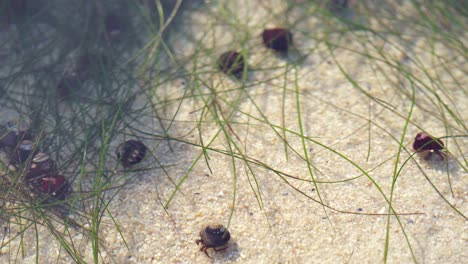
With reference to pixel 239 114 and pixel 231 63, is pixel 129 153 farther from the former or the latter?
pixel 231 63

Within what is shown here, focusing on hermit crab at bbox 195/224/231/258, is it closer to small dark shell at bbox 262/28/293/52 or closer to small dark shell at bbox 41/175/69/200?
small dark shell at bbox 41/175/69/200

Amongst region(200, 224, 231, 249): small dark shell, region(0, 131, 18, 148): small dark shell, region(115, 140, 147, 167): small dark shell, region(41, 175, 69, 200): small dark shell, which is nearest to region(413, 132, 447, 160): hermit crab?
region(200, 224, 231, 249): small dark shell

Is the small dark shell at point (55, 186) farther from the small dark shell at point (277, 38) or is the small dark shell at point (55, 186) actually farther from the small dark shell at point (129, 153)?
the small dark shell at point (277, 38)

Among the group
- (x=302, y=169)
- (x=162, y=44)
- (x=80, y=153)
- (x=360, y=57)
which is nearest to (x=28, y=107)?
(x=80, y=153)

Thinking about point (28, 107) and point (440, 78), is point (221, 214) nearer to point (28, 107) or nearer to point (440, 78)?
point (28, 107)

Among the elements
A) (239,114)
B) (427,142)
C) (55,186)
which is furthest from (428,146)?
(55,186)
